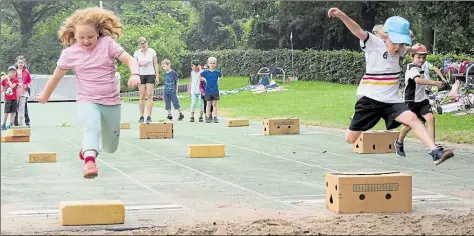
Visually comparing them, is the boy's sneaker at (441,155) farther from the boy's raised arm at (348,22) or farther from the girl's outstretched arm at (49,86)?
the girl's outstretched arm at (49,86)

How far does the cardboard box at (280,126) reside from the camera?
72.4 feet

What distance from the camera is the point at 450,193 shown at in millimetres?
11914

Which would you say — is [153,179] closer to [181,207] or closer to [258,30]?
[181,207]

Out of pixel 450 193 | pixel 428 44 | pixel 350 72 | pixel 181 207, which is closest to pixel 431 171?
pixel 450 193

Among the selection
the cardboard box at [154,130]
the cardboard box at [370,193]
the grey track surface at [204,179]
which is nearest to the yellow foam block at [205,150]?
the grey track surface at [204,179]

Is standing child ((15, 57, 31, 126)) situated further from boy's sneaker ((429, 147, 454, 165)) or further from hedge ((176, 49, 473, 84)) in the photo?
boy's sneaker ((429, 147, 454, 165))

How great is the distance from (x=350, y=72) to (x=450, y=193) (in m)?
30.8

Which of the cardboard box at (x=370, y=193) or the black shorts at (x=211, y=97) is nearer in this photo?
the cardboard box at (x=370, y=193)

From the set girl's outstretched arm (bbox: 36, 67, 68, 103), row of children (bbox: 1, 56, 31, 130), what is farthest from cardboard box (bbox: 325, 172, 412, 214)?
row of children (bbox: 1, 56, 31, 130)

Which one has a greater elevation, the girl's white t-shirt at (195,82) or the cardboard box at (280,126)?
the girl's white t-shirt at (195,82)

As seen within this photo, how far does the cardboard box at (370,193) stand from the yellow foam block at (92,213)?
221 centimetres

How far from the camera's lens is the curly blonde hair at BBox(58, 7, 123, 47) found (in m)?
8.88

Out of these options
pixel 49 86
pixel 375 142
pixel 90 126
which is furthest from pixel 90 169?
pixel 375 142

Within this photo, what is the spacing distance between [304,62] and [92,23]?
1542 inches
